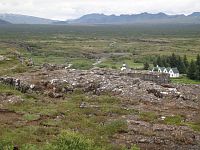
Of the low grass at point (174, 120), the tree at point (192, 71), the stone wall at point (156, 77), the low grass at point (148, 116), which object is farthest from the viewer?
the tree at point (192, 71)

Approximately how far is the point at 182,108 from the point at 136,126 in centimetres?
774

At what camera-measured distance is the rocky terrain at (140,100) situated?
107 ft

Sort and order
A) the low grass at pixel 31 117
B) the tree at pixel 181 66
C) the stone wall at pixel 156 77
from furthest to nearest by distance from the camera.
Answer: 1. the tree at pixel 181 66
2. the stone wall at pixel 156 77
3. the low grass at pixel 31 117

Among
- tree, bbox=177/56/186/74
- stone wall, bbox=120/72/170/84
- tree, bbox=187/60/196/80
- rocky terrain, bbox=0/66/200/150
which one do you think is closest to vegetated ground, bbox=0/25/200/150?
rocky terrain, bbox=0/66/200/150

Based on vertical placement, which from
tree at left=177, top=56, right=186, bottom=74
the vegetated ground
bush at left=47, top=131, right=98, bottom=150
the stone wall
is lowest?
tree at left=177, top=56, right=186, bottom=74

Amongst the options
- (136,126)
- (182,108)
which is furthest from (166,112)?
(136,126)

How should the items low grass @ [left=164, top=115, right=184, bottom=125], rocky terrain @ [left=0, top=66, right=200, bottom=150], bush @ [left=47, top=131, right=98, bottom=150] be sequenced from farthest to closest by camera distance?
low grass @ [left=164, top=115, right=184, bottom=125] < rocky terrain @ [left=0, top=66, right=200, bottom=150] < bush @ [left=47, top=131, right=98, bottom=150]

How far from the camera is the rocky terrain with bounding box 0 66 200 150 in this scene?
32581mm

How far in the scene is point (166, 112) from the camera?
1564 inches

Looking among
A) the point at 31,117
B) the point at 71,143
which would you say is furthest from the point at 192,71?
the point at 71,143

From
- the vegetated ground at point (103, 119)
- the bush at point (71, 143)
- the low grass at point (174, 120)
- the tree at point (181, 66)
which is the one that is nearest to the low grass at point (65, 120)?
the vegetated ground at point (103, 119)

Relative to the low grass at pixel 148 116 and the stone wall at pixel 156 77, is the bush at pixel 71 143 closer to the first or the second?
the low grass at pixel 148 116

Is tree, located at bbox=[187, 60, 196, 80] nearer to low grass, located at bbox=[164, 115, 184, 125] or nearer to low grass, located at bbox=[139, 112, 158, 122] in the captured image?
low grass, located at bbox=[139, 112, 158, 122]

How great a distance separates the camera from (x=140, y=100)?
43.3 meters
